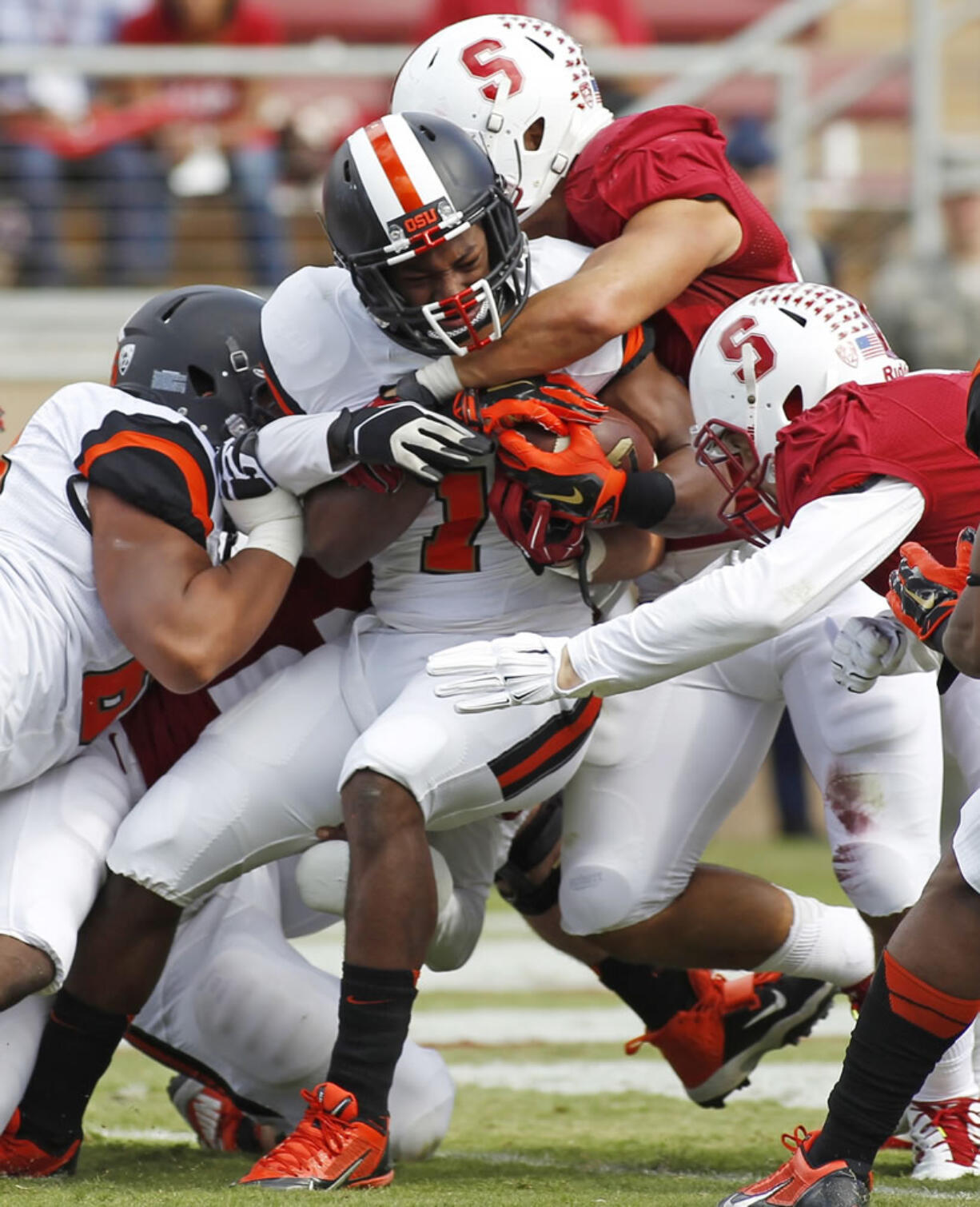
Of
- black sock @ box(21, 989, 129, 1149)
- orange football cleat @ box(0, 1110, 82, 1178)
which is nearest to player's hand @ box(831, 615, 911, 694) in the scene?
black sock @ box(21, 989, 129, 1149)

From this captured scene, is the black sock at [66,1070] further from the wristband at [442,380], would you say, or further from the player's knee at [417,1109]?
the wristband at [442,380]

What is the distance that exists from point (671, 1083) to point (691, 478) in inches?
66.6

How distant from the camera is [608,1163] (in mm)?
3406

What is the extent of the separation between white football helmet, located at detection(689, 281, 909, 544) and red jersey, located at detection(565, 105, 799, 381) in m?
0.19

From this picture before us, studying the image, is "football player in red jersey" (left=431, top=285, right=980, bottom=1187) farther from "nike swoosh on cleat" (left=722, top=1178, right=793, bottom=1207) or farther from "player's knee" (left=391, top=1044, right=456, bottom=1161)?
"player's knee" (left=391, top=1044, right=456, bottom=1161)

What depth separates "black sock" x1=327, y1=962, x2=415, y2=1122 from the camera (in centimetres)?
304

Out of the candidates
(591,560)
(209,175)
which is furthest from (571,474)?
(209,175)

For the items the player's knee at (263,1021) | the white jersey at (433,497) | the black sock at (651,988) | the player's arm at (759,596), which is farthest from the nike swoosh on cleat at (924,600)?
the player's knee at (263,1021)

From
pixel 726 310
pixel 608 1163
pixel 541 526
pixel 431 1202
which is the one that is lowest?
pixel 608 1163

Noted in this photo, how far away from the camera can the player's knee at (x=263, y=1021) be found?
3.41m

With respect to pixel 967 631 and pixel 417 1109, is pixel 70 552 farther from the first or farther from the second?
pixel 967 631

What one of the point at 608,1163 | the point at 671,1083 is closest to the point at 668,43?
the point at 671,1083

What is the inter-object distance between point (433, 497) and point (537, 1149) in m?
1.22

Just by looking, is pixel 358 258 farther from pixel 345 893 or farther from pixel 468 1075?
pixel 468 1075
